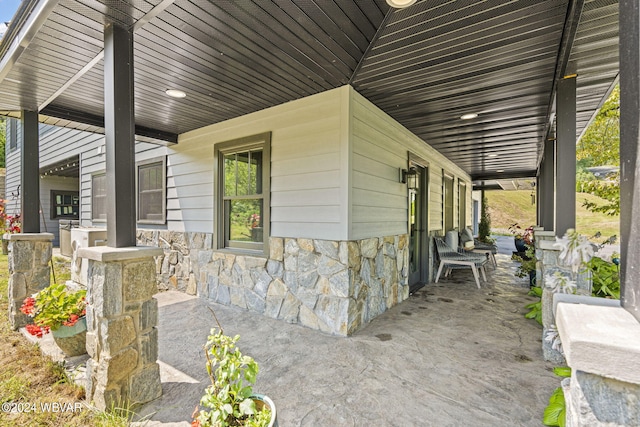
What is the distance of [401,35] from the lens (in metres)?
2.26

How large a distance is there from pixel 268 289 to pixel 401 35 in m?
2.95

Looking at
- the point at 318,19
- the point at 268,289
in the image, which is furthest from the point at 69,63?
the point at 268,289

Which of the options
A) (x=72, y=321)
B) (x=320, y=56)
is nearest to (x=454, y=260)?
(x=320, y=56)

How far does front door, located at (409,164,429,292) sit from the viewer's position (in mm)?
4914

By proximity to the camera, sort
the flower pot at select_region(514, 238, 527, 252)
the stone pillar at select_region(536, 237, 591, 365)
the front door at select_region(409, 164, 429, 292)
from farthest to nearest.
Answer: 1. the flower pot at select_region(514, 238, 527, 252)
2. the front door at select_region(409, 164, 429, 292)
3. the stone pillar at select_region(536, 237, 591, 365)

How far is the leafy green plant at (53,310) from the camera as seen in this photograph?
229cm

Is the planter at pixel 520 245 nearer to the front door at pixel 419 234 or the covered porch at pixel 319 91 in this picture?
the covered porch at pixel 319 91

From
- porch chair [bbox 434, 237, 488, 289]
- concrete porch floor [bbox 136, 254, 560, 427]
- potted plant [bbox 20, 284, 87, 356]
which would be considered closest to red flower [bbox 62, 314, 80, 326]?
potted plant [bbox 20, 284, 87, 356]

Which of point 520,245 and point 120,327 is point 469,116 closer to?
point 120,327

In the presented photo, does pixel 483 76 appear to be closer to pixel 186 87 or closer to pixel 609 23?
pixel 609 23

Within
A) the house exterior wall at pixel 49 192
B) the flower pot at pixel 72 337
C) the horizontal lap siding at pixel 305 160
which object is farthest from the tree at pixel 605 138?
the house exterior wall at pixel 49 192

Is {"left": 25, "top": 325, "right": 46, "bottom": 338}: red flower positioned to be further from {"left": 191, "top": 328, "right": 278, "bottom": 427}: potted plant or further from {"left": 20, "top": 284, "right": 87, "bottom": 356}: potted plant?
{"left": 191, "top": 328, "right": 278, "bottom": 427}: potted plant

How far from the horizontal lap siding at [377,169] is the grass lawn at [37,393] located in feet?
7.90

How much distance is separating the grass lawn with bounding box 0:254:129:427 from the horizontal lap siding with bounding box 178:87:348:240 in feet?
7.17
